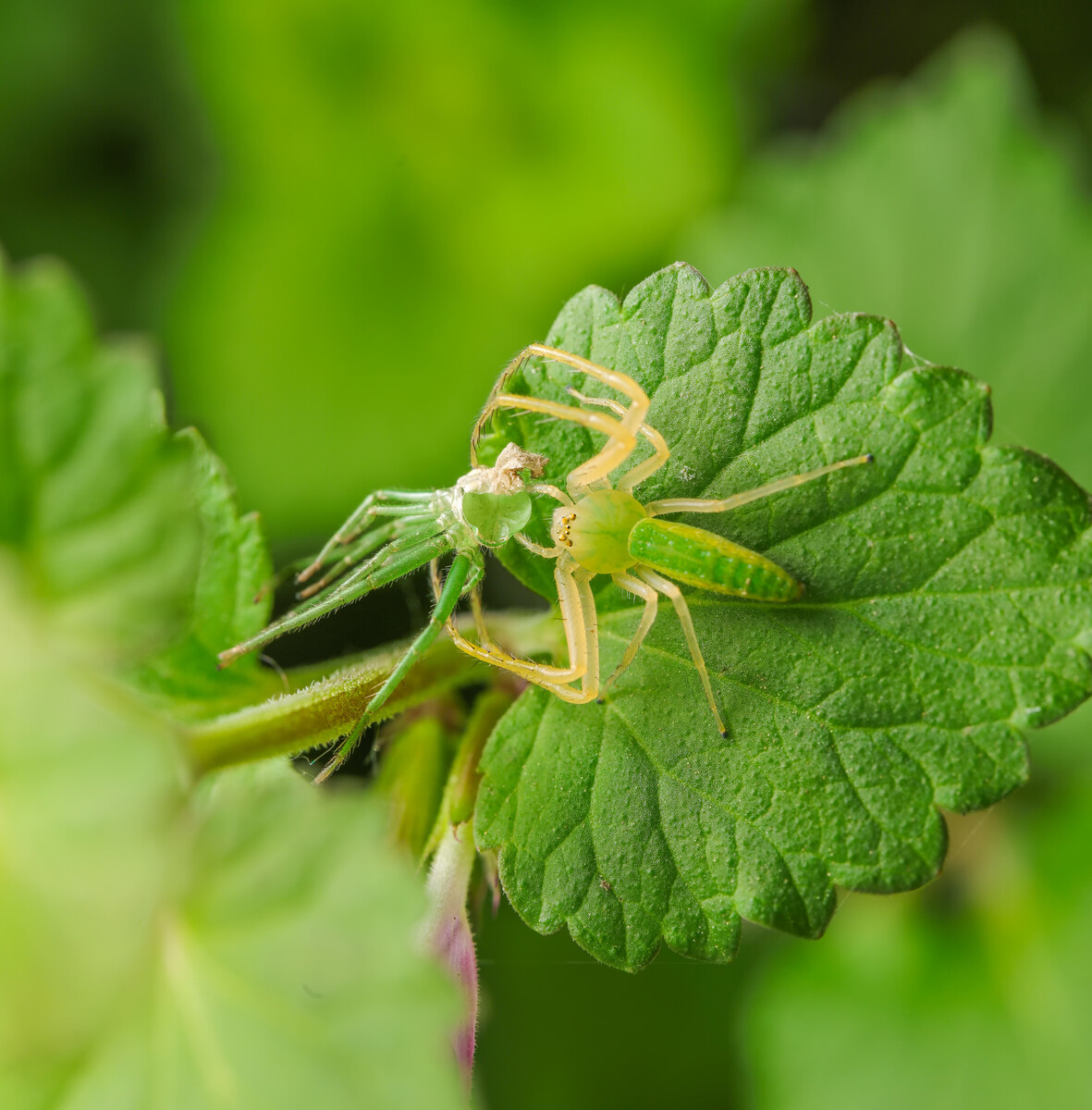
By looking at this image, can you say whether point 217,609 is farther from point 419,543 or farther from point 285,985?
point 285,985

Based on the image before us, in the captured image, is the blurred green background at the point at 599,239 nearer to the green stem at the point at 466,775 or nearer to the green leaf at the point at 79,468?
the green stem at the point at 466,775

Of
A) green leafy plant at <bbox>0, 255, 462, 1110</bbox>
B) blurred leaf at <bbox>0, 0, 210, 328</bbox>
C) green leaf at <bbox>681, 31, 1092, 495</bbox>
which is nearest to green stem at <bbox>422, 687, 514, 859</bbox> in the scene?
green leafy plant at <bbox>0, 255, 462, 1110</bbox>

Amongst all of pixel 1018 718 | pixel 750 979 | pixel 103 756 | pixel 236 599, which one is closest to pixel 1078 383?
pixel 750 979

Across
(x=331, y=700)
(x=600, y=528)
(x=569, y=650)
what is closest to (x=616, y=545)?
(x=600, y=528)

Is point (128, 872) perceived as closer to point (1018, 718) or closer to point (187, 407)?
point (1018, 718)

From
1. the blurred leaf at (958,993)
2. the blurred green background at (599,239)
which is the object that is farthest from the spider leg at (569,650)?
the blurred leaf at (958,993)

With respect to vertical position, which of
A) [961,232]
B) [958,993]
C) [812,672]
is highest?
[961,232]
